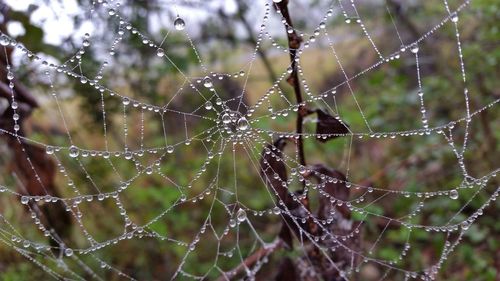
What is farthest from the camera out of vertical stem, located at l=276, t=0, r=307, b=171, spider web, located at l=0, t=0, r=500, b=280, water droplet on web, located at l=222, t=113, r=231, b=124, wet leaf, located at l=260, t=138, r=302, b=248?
spider web, located at l=0, t=0, r=500, b=280

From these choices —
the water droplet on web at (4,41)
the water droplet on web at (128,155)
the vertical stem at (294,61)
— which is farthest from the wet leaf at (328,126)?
the water droplet on web at (4,41)

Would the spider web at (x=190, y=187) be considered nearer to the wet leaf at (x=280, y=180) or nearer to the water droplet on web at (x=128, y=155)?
the wet leaf at (x=280, y=180)

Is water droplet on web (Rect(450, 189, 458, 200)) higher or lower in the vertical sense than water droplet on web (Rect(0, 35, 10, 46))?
lower

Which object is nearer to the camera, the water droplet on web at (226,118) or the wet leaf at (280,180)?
the wet leaf at (280,180)

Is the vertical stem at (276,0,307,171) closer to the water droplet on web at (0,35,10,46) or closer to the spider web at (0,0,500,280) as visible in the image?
the spider web at (0,0,500,280)

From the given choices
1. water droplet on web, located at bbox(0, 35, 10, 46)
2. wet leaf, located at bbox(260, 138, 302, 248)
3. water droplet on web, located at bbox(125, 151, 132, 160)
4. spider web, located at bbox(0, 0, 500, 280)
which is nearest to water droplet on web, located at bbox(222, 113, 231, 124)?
spider web, located at bbox(0, 0, 500, 280)

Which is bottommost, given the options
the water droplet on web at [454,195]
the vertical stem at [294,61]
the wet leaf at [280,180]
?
the water droplet on web at [454,195]

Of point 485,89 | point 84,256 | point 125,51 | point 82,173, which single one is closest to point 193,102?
point 125,51

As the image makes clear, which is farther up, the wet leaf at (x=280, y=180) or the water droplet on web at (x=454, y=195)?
the wet leaf at (x=280, y=180)

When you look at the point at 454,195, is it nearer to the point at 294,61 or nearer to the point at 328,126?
the point at 328,126

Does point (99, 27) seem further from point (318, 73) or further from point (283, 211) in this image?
point (318, 73)

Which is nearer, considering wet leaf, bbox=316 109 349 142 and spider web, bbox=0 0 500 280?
wet leaf, bbox=316 109 349 142
